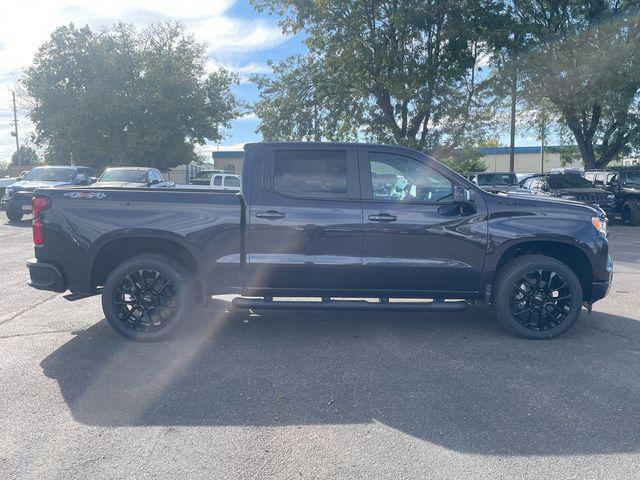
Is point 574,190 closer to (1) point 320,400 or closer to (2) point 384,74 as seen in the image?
(2) point 384,74

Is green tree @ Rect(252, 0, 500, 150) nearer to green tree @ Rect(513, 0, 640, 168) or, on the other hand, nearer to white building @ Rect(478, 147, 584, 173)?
green tree @ Rect(513, 0, 640, 168)

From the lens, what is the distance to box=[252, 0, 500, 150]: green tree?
831 inches

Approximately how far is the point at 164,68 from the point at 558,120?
2291cm

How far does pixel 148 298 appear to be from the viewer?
561 centimetres

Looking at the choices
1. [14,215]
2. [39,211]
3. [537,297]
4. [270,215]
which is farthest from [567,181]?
[14,215]

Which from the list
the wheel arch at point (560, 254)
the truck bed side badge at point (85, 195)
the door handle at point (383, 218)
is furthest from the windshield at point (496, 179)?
the truck bed side badge at point (85, 195)

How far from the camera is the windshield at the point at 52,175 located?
1877 cm

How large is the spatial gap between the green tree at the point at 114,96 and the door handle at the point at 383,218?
32106mm

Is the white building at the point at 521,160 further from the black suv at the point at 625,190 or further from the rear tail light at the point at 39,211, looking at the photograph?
the rear tail light at the point at 39,211

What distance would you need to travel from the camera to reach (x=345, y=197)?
18.3 feet

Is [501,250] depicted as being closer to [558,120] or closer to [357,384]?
[357,384]

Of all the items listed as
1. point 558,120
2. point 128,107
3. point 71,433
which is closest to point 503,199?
point 71,433

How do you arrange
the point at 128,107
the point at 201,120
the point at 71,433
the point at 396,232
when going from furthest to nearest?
1. the point at 201,120
2. the point at 128,107
3. the point at 396,232
4. the point at 71,433

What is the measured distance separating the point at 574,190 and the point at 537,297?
1261 centimetres
